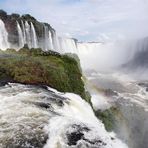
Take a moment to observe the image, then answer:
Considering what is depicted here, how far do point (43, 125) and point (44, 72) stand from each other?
39.1ft

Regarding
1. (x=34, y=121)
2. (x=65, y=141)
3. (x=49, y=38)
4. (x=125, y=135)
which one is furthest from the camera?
(x=49, y=38)

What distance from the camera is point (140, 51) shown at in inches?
6742

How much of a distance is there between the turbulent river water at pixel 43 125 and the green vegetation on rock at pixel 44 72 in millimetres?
4686

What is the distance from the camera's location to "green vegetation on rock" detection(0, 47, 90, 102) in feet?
98.0

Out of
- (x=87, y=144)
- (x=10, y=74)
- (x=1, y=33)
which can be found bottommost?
(x=87, y=144)

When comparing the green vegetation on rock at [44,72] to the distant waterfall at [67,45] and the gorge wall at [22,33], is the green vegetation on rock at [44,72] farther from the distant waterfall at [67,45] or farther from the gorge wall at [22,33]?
the distant waterfall at [67,45]

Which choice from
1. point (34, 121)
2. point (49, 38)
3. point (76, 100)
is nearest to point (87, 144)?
point (34, 121)

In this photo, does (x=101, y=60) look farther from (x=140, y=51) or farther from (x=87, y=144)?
(x=87, y=144)

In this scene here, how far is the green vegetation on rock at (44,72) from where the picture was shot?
29.9 metres

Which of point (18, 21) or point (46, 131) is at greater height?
point (18, 21)

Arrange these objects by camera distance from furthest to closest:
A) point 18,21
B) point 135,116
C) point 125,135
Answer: point 18,21 < point 135,116 < point 125,135

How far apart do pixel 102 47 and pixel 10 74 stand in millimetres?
150279

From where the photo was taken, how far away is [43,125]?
63.8 feet

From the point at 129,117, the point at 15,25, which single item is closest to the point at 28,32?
the point at 15,25
